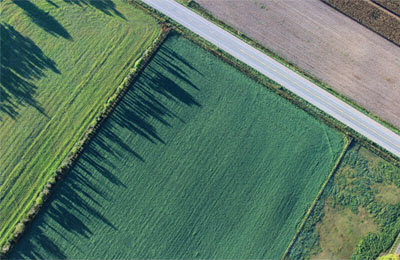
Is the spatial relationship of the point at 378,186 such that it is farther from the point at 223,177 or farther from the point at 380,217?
the point at 223,177

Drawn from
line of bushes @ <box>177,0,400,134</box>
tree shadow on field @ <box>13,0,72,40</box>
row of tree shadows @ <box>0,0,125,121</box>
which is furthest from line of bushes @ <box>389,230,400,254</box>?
tree shadow on field @ <box>13,0,72,40</box>

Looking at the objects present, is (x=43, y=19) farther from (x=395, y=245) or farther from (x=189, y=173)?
(x=395, y=245)

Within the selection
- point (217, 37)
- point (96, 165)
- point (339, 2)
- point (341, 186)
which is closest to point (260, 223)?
point (341, 186)

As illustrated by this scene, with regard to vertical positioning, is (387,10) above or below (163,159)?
above

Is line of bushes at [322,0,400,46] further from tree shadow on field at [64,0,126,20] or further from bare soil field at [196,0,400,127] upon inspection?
tree shadow on field at [64,0,126,20]

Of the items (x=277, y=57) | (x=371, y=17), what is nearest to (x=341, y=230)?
(x=277, y=57)

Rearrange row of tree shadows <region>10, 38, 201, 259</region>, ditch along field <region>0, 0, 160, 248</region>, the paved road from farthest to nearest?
the paved road
ditch along field <region>0, 0, 160, 248</region>
row of tree shadows <region>10, 38, 201, 259</region>

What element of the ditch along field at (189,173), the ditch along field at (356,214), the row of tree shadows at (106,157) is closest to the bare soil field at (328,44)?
the ditch along field at (189,173)
